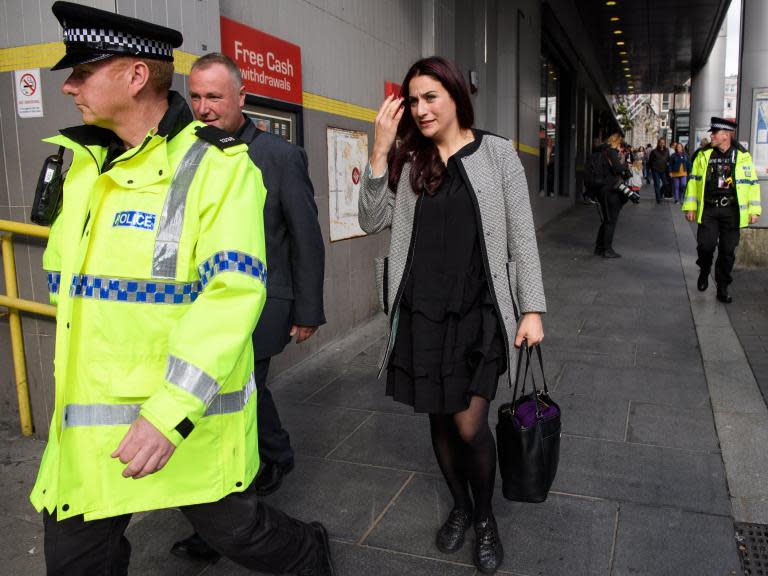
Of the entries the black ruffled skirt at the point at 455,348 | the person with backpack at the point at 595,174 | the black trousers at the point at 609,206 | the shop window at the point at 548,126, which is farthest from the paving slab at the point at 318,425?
the shop window at the point at 548,126

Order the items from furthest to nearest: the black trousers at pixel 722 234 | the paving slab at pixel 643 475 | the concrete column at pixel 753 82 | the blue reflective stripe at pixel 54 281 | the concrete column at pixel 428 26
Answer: the concrete column at pixel 753 82
the concrete column at pixel 428 26
the black trousers at pixel 722 234
the paving slab at pixel 643 475
the blue reflective stripe at pixel 54 281

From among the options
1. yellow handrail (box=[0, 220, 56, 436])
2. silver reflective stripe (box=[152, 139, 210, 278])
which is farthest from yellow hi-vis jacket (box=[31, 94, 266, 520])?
yellow handrail (box=[0, 220, 56, 436])

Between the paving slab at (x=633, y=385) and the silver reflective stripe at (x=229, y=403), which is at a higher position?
the silver reflective stripe at (x=229, y=403)

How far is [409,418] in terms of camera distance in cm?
437

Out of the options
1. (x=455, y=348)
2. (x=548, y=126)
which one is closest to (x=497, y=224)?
(x=455, y=348)

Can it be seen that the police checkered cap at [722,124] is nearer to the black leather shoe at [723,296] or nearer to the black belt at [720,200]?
the black belt at [720,200]

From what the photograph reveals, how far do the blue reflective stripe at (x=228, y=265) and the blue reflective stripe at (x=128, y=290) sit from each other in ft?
0.22

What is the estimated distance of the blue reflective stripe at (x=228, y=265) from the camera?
5.69 ft

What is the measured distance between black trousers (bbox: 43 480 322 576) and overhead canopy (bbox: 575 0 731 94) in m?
17.7

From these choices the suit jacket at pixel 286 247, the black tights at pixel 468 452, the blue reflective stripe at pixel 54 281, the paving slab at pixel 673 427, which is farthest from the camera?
the paving slab at pixel 673 427

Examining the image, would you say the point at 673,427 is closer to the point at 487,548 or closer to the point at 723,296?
the point at 487,548

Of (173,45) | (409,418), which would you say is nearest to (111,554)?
(173,45)

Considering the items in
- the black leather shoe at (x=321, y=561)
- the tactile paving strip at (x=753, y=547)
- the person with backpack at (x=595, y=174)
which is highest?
the person with backpack at (x=595, y=174)

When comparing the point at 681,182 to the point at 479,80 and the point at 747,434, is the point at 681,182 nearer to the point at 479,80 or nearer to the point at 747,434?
the point at 479,80
